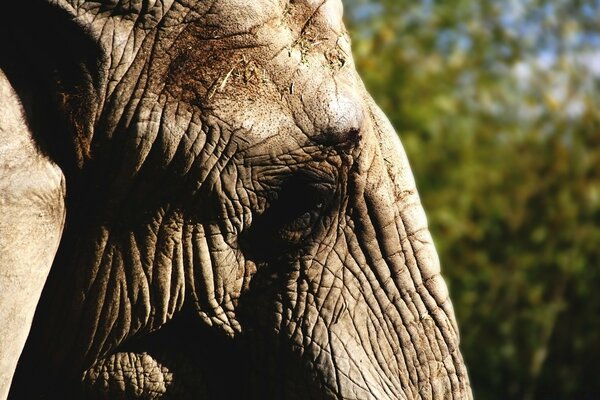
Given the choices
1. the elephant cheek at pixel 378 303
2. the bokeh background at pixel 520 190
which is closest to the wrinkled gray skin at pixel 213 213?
the elephant cheek at pixel 378 303

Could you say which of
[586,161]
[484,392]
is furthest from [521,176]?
[484,392]

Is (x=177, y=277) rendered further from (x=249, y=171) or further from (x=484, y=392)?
(x=484, y=392)

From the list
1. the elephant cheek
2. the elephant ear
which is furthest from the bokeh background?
the elephant ear

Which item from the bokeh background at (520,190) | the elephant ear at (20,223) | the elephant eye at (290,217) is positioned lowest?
the elephant ear at (20,223)

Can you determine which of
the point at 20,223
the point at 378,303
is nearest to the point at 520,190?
the point at 378,303

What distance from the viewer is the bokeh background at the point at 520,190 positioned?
837 cm

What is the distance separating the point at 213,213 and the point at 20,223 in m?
0.47

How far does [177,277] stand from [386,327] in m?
0.48

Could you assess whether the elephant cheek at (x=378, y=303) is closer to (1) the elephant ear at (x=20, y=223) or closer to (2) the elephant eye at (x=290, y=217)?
(2) the elephant eye at (x=290, y=217)

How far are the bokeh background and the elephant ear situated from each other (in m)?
6.03

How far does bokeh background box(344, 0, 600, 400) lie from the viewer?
837 cm

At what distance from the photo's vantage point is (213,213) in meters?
2.45

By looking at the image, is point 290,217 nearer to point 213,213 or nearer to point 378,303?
point 213,213

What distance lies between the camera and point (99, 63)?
91.0 inches
